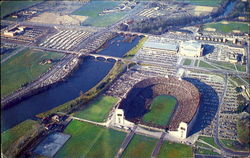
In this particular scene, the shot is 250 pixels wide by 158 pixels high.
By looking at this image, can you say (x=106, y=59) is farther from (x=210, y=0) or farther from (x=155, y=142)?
(x=210, y=0)

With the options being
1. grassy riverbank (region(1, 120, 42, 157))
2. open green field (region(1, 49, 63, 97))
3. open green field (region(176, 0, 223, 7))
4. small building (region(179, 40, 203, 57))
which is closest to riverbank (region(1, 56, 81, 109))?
open green field (region(1, 49, 63, 97))

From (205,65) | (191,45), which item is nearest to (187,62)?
(205,65)

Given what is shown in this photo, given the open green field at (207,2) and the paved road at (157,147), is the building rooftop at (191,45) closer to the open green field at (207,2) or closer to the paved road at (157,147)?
the paved road at (157,147)

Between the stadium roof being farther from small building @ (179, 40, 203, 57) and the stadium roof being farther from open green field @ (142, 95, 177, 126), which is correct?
open green field @ (142, 95, 177, 126)

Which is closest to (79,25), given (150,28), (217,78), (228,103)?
(150,28)

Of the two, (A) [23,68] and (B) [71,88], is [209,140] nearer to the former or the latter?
(B) [71,88]
